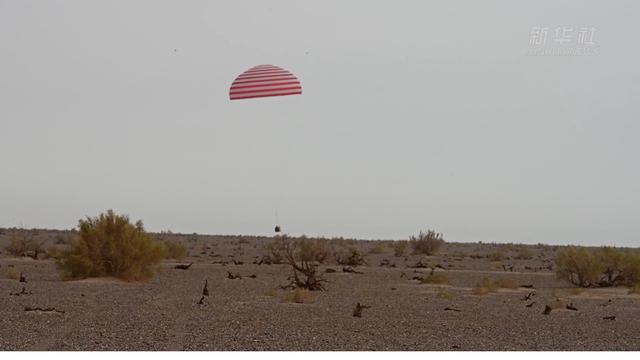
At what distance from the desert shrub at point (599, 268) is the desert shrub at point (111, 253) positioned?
15124 millimetres

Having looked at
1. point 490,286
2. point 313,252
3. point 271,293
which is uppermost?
point 313,252

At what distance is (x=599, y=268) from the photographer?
121ft

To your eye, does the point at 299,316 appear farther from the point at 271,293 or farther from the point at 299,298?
the point at 271,293

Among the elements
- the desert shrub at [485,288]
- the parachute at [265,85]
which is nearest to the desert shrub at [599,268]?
the desert shrub at [485,288]

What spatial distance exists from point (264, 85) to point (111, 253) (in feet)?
25.9

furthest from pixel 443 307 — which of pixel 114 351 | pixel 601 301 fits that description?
pixel 114 351

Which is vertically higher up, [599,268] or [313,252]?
[599,268]

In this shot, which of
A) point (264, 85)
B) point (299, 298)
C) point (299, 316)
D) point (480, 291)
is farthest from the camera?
point (264, 85)

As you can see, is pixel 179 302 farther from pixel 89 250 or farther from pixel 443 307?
pixel 89 250

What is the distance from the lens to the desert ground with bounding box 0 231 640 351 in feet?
59.7

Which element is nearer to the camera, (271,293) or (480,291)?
(271,293)

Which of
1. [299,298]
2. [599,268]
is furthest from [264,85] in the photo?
[599,268]

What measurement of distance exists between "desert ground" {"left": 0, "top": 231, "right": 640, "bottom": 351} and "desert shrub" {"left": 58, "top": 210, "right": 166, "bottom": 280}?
2.68 feet

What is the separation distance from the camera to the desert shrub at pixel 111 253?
114ft
